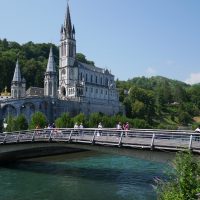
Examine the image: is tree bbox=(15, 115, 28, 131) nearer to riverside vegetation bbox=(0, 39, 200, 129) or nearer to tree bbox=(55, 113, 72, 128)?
tree bbox=(55, 113, 72, 128)

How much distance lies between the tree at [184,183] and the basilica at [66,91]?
104849 millimetres

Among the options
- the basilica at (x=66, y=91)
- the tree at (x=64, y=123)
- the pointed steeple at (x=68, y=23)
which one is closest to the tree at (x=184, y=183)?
the tree at (x=64, y=123)

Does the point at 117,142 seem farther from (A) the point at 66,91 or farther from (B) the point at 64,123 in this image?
(A) the point at 66,91

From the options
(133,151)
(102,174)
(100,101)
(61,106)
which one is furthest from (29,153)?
(100,101)

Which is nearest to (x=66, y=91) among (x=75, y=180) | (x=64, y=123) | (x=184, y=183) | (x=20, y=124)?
(x=64, y=123)

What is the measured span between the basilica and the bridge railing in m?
79.2

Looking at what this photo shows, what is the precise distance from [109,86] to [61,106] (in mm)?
38287

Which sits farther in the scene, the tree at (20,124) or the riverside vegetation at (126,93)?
the riverside vegetation at (126,93)

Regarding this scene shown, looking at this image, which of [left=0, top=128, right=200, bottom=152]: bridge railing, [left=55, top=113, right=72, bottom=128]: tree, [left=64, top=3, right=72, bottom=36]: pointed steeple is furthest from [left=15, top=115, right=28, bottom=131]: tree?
[left=64, top=3, right=72, bottom=36]: pointed steeple

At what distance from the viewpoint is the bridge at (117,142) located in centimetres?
2694

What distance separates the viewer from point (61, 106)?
134500mm

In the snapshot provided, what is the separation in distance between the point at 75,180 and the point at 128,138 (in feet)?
21.6

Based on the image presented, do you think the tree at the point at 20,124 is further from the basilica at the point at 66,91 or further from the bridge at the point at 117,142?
the bridge at the point at 117,142

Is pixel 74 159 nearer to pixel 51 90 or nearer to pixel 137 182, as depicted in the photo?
pixel 137 182
